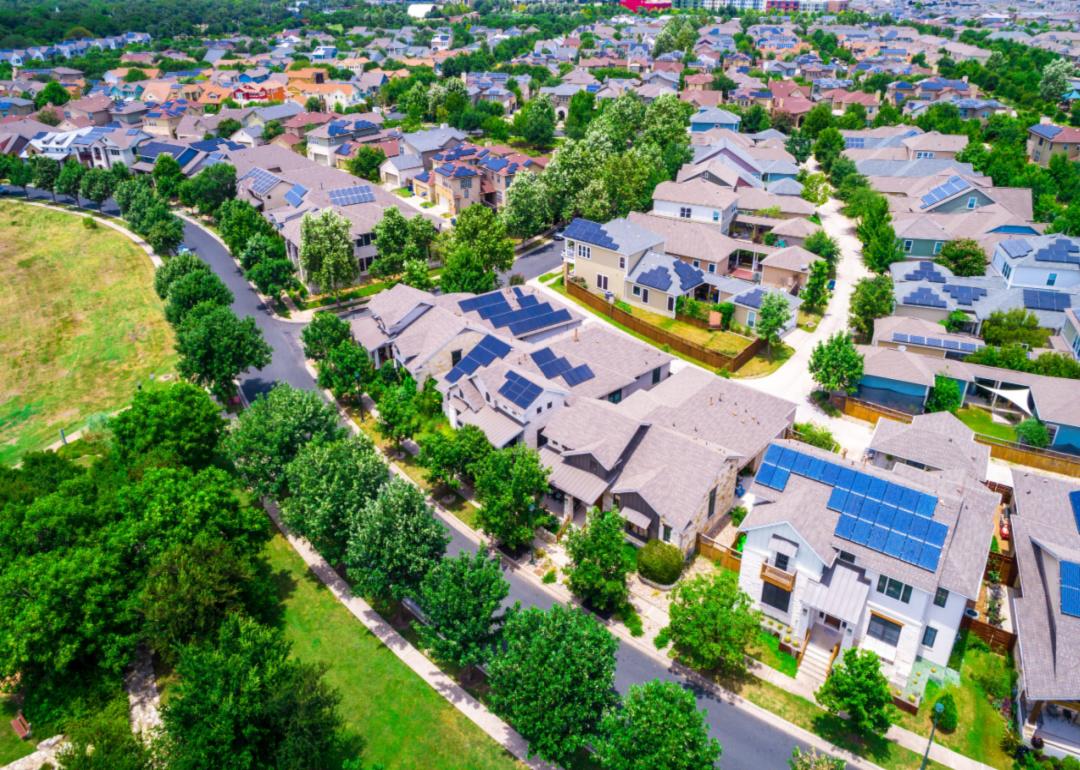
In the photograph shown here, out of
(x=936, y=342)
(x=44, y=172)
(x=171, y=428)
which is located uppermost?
(x=171, y=428)

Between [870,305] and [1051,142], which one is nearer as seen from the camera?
[870,305]

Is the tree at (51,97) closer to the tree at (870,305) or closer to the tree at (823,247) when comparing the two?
the tree at (823,247)

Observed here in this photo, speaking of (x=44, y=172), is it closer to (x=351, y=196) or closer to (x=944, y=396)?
(x=351, y=196)

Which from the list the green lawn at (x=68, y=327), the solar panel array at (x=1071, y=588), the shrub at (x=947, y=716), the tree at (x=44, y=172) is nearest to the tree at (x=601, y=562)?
the shrub at (x=947, y=716)

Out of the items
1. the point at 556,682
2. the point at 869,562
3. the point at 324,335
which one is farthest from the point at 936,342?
the point at 324,335

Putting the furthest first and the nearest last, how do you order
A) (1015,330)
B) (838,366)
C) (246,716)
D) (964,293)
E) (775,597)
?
(964,293) < (1015,330) < (838,366) < (775,597) < (246,716)

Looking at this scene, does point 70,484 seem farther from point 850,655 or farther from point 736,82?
point 736,82

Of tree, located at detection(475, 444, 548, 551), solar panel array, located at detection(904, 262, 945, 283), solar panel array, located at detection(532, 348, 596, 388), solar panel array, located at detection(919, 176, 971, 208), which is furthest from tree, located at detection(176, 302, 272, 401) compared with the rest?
solar panel array, located at detection(919, 176, 971, 208)
